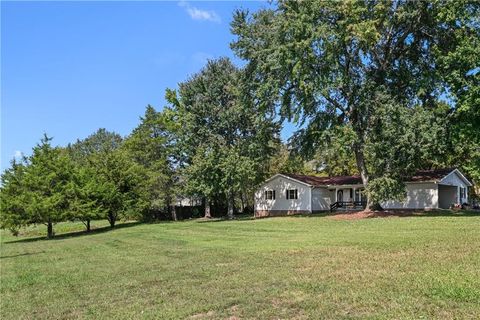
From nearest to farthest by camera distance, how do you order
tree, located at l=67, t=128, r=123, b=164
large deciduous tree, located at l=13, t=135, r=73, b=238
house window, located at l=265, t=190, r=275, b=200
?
large deciduous tree, located at l=13, t=135, r=73, b=238
house window, located at l=265, t=190, r=275, b=200
tree, located at l=67, t=128, r=123, b=164

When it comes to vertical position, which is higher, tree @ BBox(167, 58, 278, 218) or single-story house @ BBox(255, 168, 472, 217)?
tree @ BBox(167, 58, 278, 218)

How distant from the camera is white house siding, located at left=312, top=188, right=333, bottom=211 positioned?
4066 cm

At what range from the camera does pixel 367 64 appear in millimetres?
30141

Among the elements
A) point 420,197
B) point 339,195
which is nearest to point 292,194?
point 339,195

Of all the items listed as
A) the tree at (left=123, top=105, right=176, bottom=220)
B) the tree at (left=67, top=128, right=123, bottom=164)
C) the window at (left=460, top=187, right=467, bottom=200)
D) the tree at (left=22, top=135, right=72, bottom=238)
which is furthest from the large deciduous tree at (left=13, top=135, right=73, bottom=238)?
the tree at (left=67, top=128, right=123, bottom=164)

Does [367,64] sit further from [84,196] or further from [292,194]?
[84,196]

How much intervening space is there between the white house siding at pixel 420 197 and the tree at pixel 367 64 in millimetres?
6083

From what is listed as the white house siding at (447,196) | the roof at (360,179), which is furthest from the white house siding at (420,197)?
the white house siding at (447,196)

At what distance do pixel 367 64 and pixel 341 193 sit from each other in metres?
15.1

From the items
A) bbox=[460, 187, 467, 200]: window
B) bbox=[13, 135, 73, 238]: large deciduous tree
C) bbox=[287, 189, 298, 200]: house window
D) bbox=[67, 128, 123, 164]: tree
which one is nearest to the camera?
bbox=[13, 135, 73, 238]: large deciduous tree

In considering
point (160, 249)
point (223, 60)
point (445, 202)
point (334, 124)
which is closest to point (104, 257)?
point (160, 249)

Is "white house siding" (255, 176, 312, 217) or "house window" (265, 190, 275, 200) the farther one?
"house window" (265, 190, 275, 200)

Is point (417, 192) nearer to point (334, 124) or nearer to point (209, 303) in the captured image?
point (334, 124)

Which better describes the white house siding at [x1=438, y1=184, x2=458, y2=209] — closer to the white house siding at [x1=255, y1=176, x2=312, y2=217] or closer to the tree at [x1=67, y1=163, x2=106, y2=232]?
the white house siding at [x1=255, y1=176, x2=312, y2=217]
